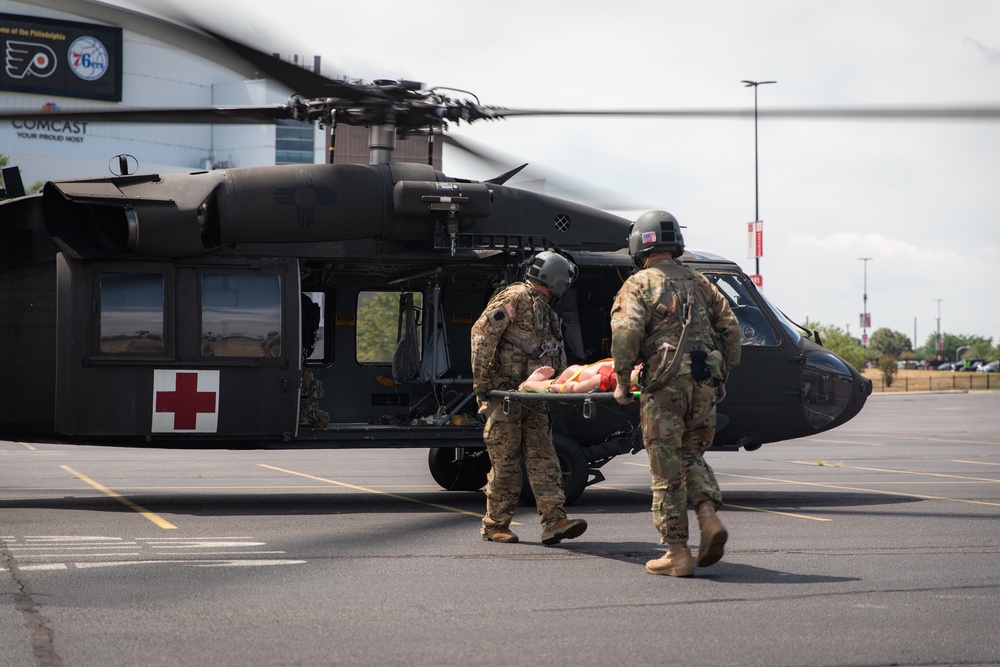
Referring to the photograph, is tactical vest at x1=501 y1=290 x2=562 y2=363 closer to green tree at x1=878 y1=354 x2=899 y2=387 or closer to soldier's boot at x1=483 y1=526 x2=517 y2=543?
soldier's boot at x1=483 y1=526 x2=517 y2=543

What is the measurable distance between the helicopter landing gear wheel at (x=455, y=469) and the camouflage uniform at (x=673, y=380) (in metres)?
4.99

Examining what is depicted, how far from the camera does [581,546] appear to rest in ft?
26.2

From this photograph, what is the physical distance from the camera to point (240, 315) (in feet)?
34.2

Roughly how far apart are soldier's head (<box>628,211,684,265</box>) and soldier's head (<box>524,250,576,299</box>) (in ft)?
3.60

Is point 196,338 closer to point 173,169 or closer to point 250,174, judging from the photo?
point 250,174

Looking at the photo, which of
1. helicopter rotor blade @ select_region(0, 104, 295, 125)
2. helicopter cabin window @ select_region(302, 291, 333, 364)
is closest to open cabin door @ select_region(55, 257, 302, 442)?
helicopter rotor blade @ select_region(0, 104, 295, 125)

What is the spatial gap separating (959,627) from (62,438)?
7788 millimetres

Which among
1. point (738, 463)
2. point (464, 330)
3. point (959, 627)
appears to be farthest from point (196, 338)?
point (738, 463)

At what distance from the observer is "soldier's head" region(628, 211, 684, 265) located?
7277 millimetres

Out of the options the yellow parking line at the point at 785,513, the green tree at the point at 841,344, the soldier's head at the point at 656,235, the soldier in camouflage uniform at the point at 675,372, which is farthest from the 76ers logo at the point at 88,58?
the soldier in camouflage uniform at the point at 675,372

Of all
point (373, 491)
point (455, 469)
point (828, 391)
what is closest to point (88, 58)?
point (373, 491)

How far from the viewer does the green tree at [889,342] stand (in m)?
171

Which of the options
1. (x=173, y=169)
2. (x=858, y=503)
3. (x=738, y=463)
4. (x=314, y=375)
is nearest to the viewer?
(x=858, y=503)

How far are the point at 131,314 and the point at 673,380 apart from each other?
537cm
